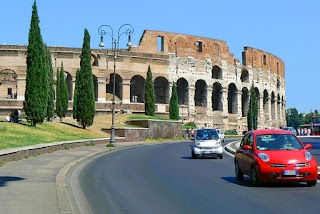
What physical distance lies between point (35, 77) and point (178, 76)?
42365 mm

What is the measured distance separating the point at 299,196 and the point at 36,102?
96.6 feet

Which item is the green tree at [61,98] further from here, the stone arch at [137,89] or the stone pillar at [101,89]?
the stone arch at [137,89]

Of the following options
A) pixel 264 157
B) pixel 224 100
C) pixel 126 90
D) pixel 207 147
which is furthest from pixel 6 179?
pixel 224 100

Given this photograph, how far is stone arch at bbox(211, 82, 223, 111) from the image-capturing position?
84250mm

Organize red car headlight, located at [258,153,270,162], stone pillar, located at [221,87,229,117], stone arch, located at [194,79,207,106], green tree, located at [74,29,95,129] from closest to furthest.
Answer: red car headlight, located at [258,153,270,162] < green tree, located at [74,29,95,129] < stone arch, located at [194,79,207,106] < stone pillar, located at [221,87,229,117]

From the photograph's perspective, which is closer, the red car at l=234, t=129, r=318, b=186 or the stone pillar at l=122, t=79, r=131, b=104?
the red car at l=234, t=129, r=318, b=186

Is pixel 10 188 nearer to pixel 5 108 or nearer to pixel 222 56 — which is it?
pixel 5 108

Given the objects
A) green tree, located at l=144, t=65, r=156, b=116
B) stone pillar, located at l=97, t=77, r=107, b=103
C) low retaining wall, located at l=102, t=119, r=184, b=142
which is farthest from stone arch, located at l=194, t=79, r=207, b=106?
low retaining wall, located at l=102, t=119, r=184, b=142

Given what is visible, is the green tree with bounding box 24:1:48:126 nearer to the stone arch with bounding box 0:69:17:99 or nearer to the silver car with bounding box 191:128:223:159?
the silver car with bounding box 191:128:223:159

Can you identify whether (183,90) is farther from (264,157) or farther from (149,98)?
(264,157)

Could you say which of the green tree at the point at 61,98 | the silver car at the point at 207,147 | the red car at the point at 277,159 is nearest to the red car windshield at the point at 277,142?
the red car at the point at 277,159

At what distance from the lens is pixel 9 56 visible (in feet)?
221

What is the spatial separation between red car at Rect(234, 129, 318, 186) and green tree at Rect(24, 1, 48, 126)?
2628 centimetres

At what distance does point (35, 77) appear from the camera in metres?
37.8
